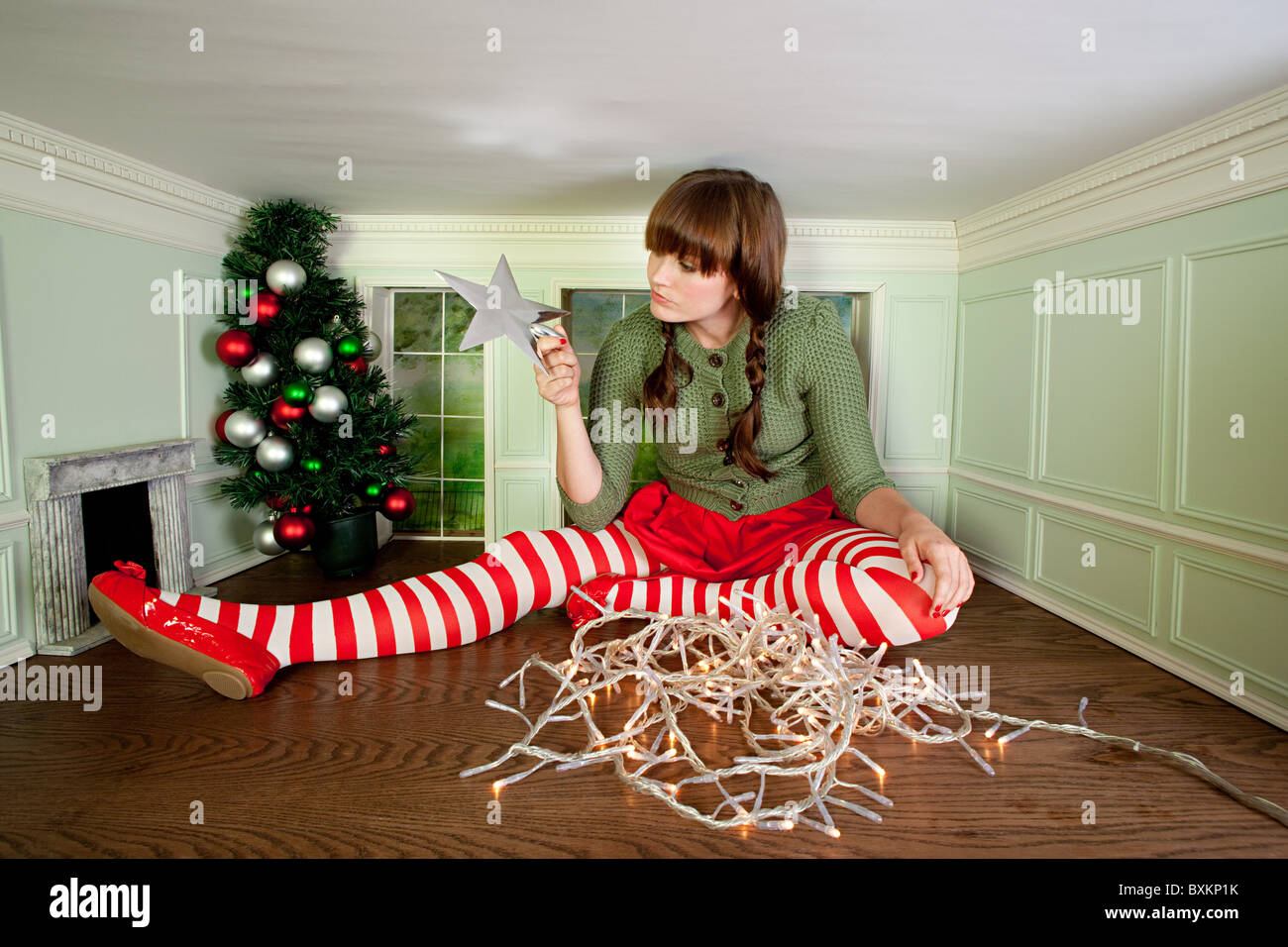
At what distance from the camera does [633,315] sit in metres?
2.59

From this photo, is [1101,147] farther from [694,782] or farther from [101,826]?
[101,826]

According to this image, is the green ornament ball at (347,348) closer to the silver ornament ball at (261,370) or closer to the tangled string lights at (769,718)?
the silver ornament ball at (261,370)

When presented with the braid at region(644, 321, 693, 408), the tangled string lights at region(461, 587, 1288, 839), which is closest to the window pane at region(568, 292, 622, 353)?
the braid at region(644, 321, 693, 408)

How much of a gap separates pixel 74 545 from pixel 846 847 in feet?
8.15

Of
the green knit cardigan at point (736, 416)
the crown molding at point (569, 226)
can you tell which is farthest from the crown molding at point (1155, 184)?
the green knit cardigan at point (736, 416)

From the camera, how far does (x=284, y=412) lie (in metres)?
2.97

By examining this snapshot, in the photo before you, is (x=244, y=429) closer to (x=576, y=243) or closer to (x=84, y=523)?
(x=84, y=523)

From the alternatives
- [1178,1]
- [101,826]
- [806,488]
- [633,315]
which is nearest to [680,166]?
[633,315]

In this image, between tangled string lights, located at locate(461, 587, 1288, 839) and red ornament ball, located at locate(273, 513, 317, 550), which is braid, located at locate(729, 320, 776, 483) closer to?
tangled string lights, located at locate(461, 587, 1288, 839)

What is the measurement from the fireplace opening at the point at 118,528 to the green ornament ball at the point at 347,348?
0.88m

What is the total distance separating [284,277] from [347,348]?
1.16ft

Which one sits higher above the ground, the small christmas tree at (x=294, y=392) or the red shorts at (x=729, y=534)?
the small christmas tree at (x=294, y=392)

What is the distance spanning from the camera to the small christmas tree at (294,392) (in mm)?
2992
